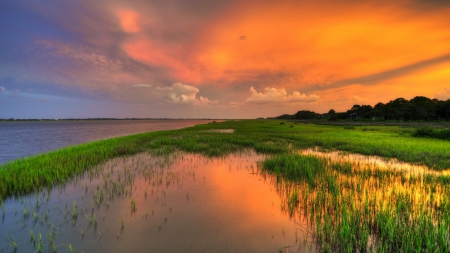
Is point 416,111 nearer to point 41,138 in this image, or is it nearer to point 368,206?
point 368,206

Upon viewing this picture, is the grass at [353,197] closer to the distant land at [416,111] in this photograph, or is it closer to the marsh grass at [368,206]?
the marsh grass at [368,206]

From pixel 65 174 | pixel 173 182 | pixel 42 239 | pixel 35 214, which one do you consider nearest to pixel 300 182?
pixel 173 182

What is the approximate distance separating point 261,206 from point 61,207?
7309 millimetres

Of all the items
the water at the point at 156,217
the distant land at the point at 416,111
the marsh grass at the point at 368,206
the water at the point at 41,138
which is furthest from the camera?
the distant land at the point at 416,111

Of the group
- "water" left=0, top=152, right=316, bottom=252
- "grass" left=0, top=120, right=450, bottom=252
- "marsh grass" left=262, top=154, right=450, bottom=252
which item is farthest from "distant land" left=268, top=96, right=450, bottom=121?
"water" left=0, top=152, right=316, bottom=252

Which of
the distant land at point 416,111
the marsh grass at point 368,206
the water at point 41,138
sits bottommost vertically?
the water at point 41,138

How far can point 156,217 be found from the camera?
5648 mm

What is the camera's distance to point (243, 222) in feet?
18.1

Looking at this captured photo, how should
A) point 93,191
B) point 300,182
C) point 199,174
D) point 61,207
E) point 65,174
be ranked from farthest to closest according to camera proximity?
1. point 199,174
2. point 65,174
3. point 300,182
4. point 93,191
5. point 61,207

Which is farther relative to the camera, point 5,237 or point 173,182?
point 173,182

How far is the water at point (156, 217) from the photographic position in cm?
447

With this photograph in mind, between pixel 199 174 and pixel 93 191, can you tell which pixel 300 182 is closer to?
pixel 199 174

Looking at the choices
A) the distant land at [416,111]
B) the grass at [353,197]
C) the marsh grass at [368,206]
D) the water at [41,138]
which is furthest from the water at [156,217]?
the distant land at [416,111]

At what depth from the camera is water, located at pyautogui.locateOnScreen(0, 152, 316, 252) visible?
4.47 metres
